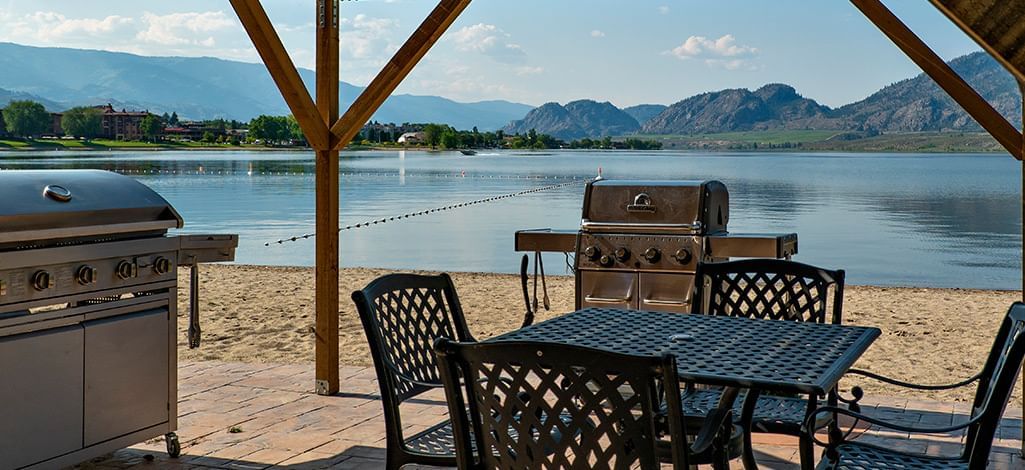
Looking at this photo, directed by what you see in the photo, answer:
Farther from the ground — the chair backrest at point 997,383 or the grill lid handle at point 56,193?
the grill lid handle at point 56,193

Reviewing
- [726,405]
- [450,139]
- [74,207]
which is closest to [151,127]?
[74,207]

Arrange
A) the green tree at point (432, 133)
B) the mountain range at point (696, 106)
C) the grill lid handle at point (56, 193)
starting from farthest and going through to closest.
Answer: the mountain range at point (696, 106) < the green tree at point (432, 133) < the grill lid handle at point (56, 193)

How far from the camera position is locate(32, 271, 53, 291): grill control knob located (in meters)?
3.53

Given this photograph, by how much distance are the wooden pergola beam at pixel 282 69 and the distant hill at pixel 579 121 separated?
95.5 meters

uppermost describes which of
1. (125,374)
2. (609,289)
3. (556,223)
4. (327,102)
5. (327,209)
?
(327,102)

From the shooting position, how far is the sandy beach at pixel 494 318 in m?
6.68

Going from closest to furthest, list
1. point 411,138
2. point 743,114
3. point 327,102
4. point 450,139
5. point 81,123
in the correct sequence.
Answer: point 327,102, point 81,123, point 411,138, point 450,139, point 743,114

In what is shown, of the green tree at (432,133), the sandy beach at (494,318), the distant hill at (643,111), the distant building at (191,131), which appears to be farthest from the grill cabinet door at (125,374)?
the distant hill at (643,111)

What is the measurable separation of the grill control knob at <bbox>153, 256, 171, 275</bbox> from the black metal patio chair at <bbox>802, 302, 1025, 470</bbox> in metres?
2.48

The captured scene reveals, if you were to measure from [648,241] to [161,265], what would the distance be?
246 cm

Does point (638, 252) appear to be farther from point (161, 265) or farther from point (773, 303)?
point (161, 265)

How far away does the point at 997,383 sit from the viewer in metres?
2.35

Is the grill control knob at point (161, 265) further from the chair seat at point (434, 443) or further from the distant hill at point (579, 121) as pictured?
the distant hill at point (579, 121)

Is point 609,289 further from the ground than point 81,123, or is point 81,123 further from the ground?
point 81,123
